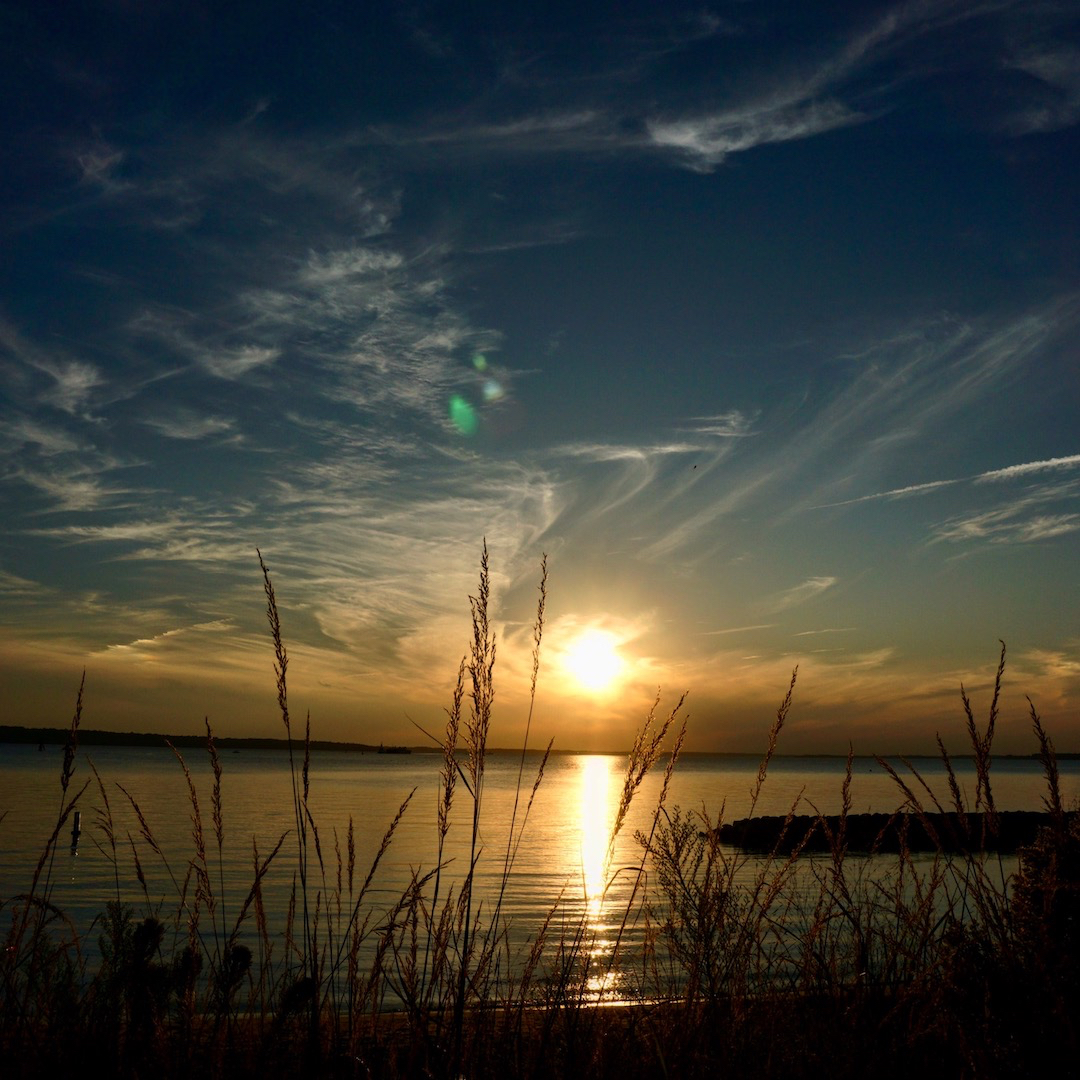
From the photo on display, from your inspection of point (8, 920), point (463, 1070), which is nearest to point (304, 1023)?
point (463, 1070)

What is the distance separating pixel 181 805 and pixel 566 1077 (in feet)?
184

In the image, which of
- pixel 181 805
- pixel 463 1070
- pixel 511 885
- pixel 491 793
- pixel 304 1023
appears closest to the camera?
pixel 463 1070

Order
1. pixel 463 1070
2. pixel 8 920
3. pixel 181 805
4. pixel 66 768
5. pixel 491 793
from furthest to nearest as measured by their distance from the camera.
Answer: pixel 491 793, pixel 181 805, pixel 8 920, pixel 463 1070, pixel 66 768

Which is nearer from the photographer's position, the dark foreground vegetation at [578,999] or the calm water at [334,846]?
the dark foreground vegetation at [578,999]

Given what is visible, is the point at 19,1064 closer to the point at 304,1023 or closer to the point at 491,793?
the point at 304,1023

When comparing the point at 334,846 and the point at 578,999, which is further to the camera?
the point at 334,846

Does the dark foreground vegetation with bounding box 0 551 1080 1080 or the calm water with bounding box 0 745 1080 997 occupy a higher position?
the dark foreground vegetation with bounding box 0 551 1080 1080

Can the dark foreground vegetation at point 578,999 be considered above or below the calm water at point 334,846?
above

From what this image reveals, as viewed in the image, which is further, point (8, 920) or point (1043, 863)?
point (8, 920)

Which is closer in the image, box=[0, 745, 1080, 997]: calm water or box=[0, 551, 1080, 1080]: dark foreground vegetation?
box=[0, 551, 1080, 1080]: dark foreground vegetation

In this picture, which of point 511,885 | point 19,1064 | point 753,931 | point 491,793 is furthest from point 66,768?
point 491,793

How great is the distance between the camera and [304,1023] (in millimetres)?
3689

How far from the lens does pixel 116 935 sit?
4.06 m

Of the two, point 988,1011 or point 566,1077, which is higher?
point 988,1011
